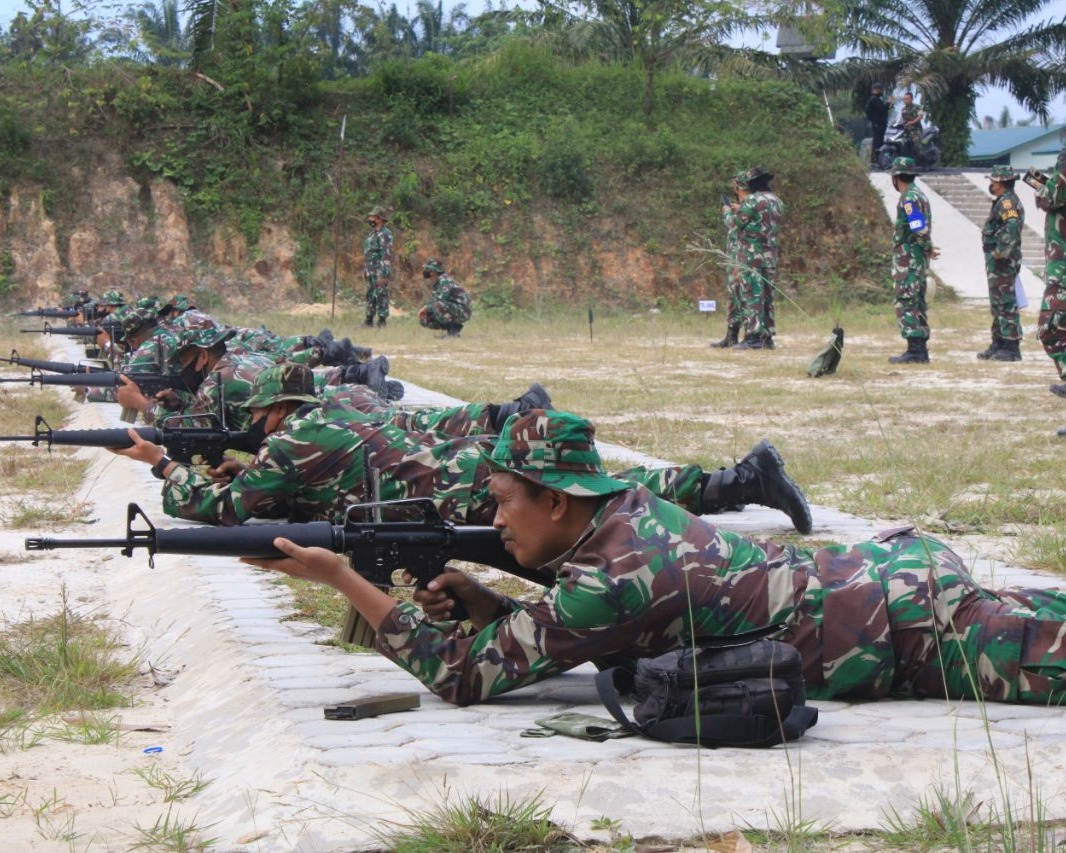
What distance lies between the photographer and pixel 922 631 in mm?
4059

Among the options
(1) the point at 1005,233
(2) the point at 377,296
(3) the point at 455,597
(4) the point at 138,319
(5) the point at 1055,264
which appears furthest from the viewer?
(2) the point at 377,296

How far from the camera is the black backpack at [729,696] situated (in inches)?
144

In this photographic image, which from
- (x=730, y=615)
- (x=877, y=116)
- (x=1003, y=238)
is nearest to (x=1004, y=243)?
(x=1003, y=238)

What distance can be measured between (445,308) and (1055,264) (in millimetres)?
14839

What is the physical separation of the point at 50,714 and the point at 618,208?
103ft

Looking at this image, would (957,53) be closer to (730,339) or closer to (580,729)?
(730,339)

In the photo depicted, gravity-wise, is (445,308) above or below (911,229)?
below

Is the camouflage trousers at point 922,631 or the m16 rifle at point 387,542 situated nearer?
the camouflage trousers at point 922,631

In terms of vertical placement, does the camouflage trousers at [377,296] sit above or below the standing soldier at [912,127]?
below

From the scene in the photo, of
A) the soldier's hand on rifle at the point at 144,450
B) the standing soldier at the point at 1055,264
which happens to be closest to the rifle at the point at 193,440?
the soldier's hand on rifle at the point at 144,450

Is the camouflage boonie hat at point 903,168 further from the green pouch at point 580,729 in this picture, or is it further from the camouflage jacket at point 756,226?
the green pouch at point 580,729

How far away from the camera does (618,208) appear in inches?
1387

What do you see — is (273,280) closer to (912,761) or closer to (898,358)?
(898,358)

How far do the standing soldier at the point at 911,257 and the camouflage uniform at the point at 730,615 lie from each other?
13042 millimetres
